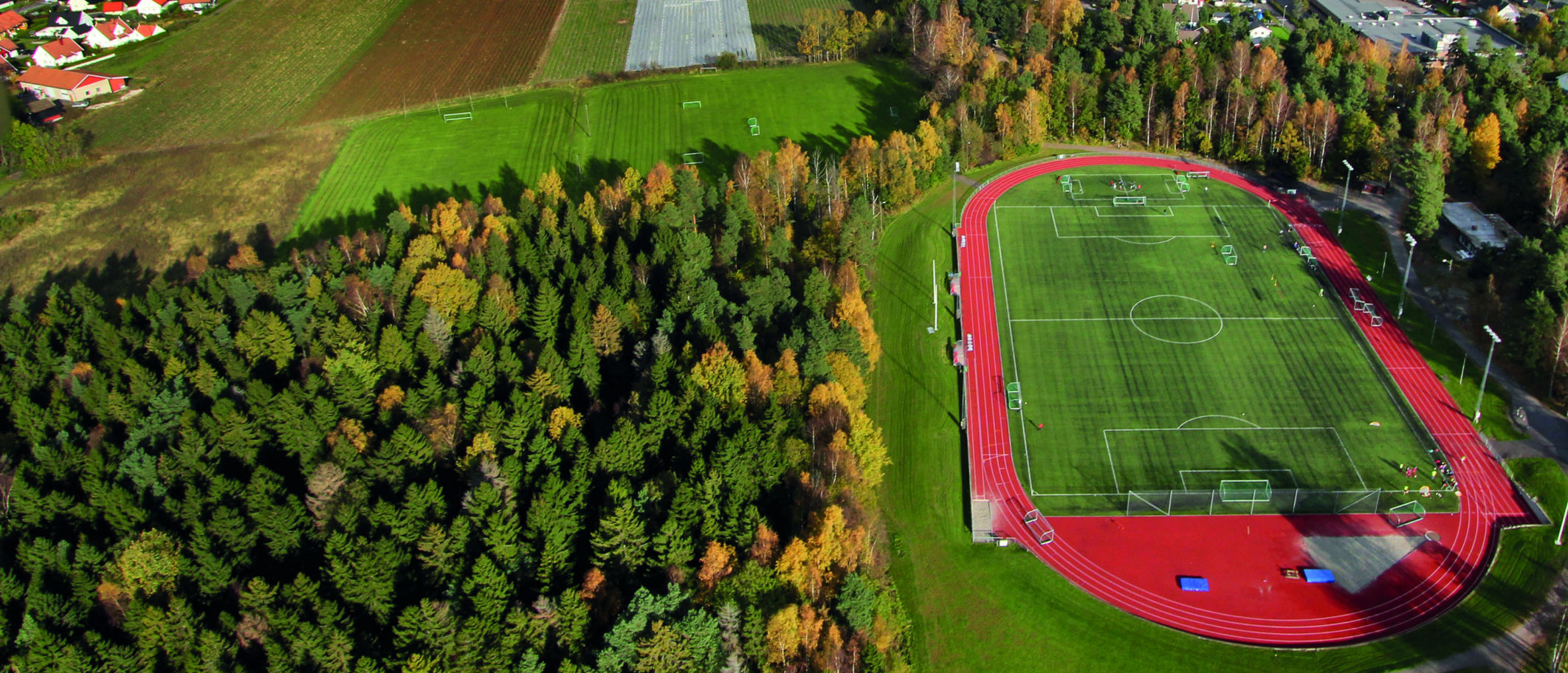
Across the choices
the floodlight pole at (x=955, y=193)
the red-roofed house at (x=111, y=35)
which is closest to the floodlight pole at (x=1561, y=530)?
the floodlight pole at (x=955, y=193)

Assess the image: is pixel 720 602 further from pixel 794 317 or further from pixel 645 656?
pixel 794 317

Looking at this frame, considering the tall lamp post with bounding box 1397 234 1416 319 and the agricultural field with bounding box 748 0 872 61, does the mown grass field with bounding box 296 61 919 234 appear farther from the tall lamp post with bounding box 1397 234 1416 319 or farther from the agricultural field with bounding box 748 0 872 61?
the tall lamp post with bounding box 1397 234 1416 319

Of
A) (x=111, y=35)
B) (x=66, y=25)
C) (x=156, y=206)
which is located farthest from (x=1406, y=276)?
(x=66, y=25)

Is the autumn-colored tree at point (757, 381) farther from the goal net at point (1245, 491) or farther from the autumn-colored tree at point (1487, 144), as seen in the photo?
the autumn-colored tree at point (1487, 144)

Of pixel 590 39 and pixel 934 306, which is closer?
pixel 934 306

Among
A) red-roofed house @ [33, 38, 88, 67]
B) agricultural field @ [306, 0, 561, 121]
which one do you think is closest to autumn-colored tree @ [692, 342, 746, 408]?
agricultural field @ [306, 0, 561, 121]

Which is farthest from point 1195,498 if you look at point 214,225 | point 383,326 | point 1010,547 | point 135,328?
point 214,225

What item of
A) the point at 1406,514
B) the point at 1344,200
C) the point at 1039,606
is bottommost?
the point at 1039,606

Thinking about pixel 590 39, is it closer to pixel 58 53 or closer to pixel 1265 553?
pixel 58 53
